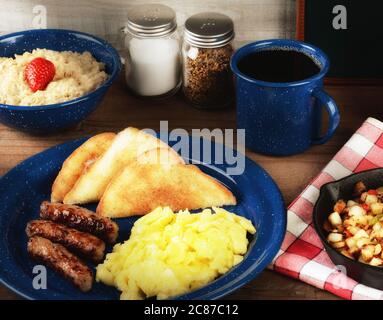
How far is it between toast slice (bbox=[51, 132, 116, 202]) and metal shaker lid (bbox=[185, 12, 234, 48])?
0.34 m

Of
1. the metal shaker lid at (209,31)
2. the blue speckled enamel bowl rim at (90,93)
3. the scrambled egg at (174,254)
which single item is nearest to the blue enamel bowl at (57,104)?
the blue speckled enamel bowl rim at (90,93)

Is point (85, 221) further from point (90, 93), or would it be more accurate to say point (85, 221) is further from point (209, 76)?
point (209, 76)

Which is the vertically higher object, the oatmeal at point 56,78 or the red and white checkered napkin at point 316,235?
the oatmeal at point 56,78

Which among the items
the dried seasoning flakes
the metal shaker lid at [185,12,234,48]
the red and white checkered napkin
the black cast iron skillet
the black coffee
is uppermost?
the metal shaker lid at [185,12,234,48]

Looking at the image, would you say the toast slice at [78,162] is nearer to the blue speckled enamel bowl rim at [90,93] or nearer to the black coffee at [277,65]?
the blue speckled enamel bowl rim at [90,93]

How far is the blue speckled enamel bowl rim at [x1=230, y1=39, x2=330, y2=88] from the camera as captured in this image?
1.62 m

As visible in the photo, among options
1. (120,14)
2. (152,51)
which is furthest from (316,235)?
(120,14)

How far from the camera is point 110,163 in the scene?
5.37ft

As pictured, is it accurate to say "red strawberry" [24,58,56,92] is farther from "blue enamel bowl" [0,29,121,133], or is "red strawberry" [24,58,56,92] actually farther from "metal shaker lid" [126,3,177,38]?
"metal shaker lid" [126,3,177,38]

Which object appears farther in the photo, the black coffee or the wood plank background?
the wood plank background

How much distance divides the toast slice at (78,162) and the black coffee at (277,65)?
0.37 m

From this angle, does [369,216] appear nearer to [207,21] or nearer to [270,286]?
[270,286]

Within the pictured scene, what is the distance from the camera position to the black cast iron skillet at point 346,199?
1310 mm

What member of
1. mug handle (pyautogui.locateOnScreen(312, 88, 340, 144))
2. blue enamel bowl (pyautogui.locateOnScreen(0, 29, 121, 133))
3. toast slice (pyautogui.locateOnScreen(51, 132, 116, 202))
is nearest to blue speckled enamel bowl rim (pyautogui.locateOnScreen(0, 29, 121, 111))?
blue enamel bowl (pyautogui.locateOnScreen(0, 29, 121, 133))
